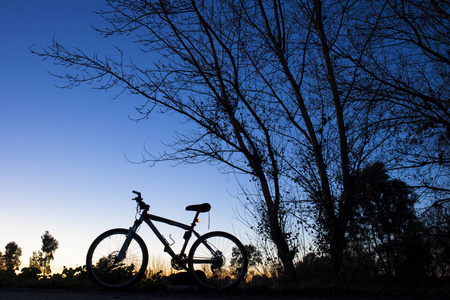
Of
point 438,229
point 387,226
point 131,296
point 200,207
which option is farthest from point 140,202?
point 387,226

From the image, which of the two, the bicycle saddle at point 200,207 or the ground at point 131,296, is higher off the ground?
the bicycle saddle at point 200,207

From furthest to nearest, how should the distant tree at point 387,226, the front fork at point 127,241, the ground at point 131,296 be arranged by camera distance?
the distant tree at point 387,226 < the front fork at point 127,241 < the ground at point 131,296

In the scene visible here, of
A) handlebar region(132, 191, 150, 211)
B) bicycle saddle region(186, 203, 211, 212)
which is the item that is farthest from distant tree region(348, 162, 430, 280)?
handlebar region(132, 191, 150, 211)

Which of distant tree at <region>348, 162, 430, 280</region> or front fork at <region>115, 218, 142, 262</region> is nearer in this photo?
front fork at <region>115, 218, 142, 262</region>

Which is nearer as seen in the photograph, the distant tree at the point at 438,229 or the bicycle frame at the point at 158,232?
the bicycle frame at the point at 158,232

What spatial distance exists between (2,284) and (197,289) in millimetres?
3366

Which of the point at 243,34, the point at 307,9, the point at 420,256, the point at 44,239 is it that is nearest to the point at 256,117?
the point at 243,34

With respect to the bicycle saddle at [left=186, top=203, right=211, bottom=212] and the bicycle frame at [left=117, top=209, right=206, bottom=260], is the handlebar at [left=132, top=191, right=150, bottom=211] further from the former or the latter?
Answer: the bicycle saddle at [left=186, top=203, right=211, bottom=212]

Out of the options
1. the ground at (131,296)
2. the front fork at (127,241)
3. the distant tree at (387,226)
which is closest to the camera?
the ground at (131,296)

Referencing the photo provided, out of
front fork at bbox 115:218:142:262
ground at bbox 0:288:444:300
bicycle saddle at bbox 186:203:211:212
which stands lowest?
ground at bbox 0:288:444:300

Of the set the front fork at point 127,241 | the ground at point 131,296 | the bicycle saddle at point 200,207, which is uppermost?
the bicycle saddle at point 200,207

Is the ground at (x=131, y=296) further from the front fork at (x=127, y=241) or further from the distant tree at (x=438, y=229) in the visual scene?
the distant tree at (x=438, y=229)

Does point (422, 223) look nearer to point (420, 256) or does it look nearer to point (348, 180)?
point (348, 180)

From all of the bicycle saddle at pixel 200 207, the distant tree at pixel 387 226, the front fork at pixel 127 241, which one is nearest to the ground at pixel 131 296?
the front fork at pixel 127 241
